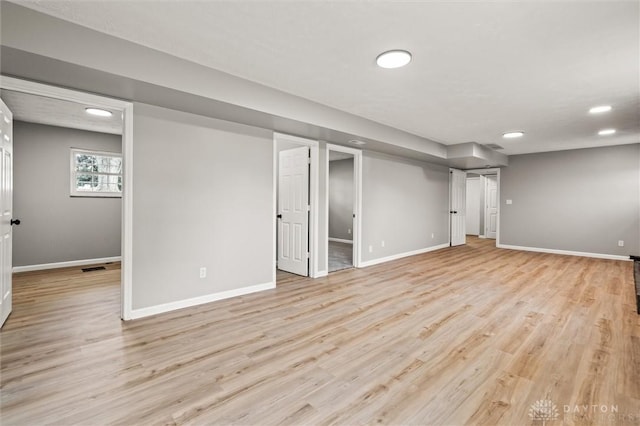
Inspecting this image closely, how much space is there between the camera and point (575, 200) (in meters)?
6.97

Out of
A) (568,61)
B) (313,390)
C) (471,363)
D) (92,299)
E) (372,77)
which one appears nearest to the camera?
Answer: (313,390)

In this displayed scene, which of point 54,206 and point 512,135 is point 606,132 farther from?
point 54,206

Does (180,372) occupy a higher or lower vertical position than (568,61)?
lower

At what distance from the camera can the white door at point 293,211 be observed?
4980 mm

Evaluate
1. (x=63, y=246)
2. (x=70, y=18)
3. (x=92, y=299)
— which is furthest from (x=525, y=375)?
(x=63, y=246)

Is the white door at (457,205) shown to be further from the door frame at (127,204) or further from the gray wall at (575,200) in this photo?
the door frame at (127,204)

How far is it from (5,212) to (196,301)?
2.03m

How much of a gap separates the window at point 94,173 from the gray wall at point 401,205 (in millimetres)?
5068

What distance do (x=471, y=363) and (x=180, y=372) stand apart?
219 centimetres

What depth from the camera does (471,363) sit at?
2301 millimetres

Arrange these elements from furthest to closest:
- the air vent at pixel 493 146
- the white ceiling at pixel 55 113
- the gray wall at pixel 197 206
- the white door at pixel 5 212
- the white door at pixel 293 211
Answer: the air vent at pixel 493 146
the white door at pixel 293 211
the white ceiling at pixel 55 113
the gray wall at pixel 197 206
the white door at pixel 5 212

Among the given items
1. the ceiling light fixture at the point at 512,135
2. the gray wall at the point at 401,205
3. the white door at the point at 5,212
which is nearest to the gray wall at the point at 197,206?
the white door at the point at 5,212

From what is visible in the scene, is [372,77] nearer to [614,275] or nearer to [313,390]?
[313,390]

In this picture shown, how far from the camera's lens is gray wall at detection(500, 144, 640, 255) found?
251 inches
